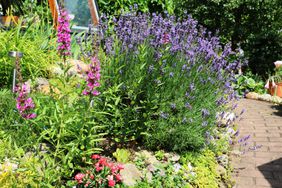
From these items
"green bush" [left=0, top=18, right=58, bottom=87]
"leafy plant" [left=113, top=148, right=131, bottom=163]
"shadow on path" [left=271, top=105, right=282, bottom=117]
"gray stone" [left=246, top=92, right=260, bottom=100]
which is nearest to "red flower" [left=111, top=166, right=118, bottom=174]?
"leafy plant" [left=113, top=148, right=131, bottom=163]

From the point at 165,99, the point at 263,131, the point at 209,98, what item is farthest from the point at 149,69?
the point at 263,131

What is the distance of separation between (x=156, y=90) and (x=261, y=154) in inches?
79.6

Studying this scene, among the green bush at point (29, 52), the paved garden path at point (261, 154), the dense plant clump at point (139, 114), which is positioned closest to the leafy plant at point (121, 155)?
the dense plant clump at point (139, 114)

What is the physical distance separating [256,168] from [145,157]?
163 centimetres

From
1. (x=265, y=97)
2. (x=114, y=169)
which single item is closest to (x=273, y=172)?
(x=114, y=169)

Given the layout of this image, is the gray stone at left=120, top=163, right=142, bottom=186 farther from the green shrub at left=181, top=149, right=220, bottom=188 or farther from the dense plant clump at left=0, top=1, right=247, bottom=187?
the green shrub at left=181, top=149, right=220, bottom=188

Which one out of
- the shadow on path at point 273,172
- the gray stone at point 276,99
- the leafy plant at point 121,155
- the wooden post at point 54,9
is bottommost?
the gray stone at point 276,99

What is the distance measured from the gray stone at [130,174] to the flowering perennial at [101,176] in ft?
0.41

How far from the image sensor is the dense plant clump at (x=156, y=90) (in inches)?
154

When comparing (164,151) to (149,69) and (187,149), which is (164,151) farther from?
(149,69)

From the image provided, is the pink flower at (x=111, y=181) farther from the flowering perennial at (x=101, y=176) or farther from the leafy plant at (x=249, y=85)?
the leafy plant at (x=249, y=85)

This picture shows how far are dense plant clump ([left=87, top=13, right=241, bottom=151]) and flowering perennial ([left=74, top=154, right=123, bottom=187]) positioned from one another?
66 centimetres

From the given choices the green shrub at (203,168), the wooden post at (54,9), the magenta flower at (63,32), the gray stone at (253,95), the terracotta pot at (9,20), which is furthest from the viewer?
the gray stone at (253,95)

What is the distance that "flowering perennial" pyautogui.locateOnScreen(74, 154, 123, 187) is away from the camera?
3117 millimetres
